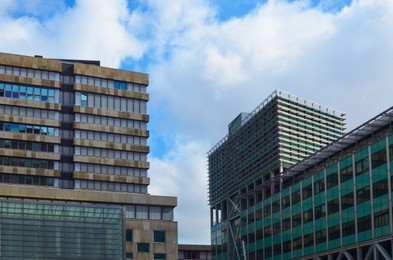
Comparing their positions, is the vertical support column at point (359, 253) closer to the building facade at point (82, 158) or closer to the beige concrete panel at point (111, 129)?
the building facade at point (82, 158)

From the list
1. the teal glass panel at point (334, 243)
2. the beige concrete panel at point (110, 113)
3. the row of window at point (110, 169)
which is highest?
the beige concrete panel at point (110, 113)

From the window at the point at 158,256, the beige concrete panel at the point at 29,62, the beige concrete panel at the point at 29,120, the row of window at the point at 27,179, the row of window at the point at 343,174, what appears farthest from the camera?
the beige concrete panel at the point at 29,62

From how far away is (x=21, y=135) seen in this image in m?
129

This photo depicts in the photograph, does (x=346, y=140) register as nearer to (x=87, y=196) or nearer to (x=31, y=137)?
(x=87, y=196)

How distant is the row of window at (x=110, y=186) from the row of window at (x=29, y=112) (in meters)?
12.2

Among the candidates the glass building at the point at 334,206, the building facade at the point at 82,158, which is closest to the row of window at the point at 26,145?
A: the building facade at the point at 82,158

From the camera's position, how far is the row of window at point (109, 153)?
13288cm

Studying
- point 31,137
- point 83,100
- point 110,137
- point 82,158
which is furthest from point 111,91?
point 31,137

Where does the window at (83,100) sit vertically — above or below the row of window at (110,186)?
above

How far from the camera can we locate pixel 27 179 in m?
128

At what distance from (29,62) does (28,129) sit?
11760mm

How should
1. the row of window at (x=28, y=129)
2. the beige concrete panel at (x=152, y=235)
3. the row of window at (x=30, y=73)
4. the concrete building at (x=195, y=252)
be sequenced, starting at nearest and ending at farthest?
1. the beige concrete panel at (x=152, y=235)
2. the row of window at (x=28, y=129)
3. the row of window at (x=30, y=73)
4. the concrete building at (x=195, y=252)

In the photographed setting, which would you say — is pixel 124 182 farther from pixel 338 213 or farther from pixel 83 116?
pixel 338 213

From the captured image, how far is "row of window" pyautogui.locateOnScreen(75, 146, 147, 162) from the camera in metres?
133
